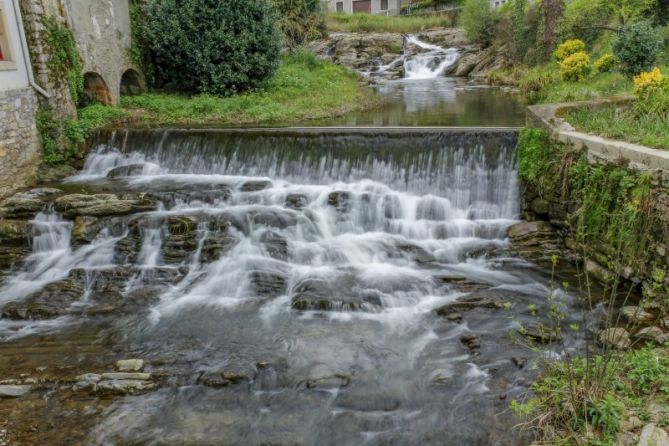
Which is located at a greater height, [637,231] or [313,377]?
[637,231]

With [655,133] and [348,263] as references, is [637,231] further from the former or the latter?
[348,263]

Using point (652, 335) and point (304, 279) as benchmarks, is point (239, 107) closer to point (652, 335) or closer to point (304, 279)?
point (304, 279)

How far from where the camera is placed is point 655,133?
7.71 metres

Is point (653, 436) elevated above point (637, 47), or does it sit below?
below

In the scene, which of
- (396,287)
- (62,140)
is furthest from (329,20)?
(396,287)

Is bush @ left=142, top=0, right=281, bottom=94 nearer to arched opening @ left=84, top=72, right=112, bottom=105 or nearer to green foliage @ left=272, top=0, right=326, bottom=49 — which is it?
arched opening @ left=84, top=72, right=112, bottom=105

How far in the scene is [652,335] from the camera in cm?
574

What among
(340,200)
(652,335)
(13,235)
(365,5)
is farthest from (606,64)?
(365,5)

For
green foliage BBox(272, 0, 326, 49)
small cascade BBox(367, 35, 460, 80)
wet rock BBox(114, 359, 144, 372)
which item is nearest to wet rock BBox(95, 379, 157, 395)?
wet rock BBox(114, 359, 144, 372)

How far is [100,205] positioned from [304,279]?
4.24 metres

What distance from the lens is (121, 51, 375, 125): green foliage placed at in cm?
1492

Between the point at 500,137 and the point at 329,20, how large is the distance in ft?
87.7

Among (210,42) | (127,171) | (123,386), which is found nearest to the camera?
(123,386)

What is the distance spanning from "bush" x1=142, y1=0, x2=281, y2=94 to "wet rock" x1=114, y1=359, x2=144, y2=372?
11587 mm
